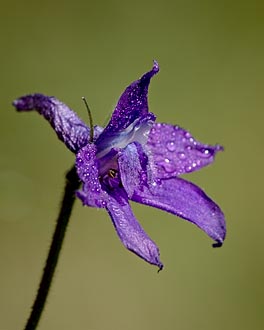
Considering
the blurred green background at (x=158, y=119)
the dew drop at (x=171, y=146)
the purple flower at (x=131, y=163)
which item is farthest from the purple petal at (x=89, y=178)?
the blurred green background at (x=158, y=119)

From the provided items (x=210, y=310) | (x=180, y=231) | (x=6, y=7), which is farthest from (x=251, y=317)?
(x=6, y=7)

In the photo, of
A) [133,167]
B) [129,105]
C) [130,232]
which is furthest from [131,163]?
[130,232]

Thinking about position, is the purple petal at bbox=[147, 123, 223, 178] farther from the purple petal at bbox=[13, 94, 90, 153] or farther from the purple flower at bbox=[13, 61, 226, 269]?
the purple petal at bbox=[13, 94, 90, 153]

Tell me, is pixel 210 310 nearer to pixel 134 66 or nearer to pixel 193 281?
pixel 193 281

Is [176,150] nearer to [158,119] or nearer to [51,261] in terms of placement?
[51,261]

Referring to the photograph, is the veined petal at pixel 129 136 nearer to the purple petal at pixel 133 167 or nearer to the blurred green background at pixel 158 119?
the purple petal at pixel 133 167

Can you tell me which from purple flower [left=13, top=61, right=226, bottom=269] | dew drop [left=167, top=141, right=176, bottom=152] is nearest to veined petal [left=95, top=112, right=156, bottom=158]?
purple flower [left=13, top=61, right=226, bottom=269]
